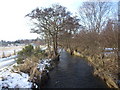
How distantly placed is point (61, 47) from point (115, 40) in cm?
3958

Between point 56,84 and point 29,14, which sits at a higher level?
point 29,14

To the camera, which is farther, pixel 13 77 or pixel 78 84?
pixel 78 84

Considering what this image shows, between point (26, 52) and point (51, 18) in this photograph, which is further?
point (51, 18)

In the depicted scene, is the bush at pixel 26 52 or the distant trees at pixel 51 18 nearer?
the bush at pixel 26 52

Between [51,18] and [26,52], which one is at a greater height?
[51,18]

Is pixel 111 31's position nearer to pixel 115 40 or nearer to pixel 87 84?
pixel 115 40

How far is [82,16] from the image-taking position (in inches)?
1098

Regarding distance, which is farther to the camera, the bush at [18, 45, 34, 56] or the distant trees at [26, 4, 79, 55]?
the distant trees at [26, 4, 79, 55]

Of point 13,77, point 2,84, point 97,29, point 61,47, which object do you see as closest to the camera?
point 2,84

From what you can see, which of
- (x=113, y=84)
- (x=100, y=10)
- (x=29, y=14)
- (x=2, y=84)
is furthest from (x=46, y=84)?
(x=29, y=14)

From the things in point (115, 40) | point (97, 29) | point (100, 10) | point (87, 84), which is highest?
point (100, 10)

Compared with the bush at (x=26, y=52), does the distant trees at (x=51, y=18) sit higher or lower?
higher

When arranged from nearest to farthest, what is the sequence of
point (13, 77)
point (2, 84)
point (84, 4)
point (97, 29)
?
point (2, 84) → point (13, 77) → point (97, 29) → point (84, 4)

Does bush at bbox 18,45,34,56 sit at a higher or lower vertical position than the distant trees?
lower
